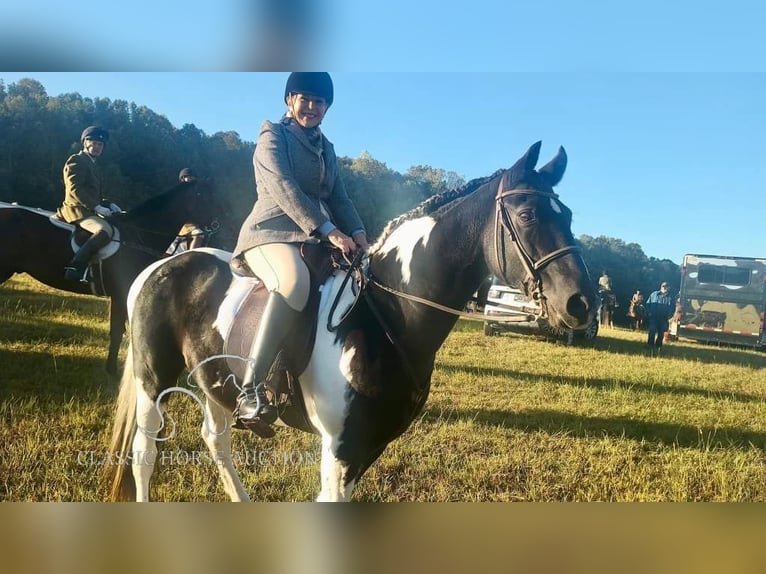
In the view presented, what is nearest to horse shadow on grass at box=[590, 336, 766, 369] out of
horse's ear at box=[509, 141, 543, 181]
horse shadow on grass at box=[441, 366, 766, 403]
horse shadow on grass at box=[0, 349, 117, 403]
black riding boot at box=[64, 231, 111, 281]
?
horse shadow on grass at box=[441, 366, 766, 403]

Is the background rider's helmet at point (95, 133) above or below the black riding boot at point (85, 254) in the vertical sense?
above

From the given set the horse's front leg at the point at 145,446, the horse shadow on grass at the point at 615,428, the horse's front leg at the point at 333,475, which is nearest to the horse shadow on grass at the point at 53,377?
the horse's front leg at the point at 145,446

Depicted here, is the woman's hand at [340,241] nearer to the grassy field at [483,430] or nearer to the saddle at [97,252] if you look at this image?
the grassy field at [483,430]

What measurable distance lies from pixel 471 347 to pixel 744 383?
5.61 feet

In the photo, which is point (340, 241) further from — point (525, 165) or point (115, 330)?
point (115, 330)

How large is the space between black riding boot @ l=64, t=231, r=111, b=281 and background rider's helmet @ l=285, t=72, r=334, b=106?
1427 mm

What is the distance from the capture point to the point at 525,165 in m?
2.13

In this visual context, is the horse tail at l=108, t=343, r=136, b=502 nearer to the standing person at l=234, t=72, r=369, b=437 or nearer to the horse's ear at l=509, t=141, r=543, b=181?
the standing person at l=234, t=72, r=369, b=437

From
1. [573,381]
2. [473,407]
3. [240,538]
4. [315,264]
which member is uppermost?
[315,264]

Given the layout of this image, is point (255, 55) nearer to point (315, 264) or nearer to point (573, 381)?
point (315, 264)

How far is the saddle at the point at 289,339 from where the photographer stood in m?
2.21

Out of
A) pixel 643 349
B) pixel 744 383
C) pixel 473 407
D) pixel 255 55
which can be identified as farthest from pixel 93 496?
pixel 744 383

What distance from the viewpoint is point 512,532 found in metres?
2.85

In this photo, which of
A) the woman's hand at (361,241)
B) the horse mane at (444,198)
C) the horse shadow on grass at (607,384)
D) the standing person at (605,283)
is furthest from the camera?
the horse shadow on grass at (607,384)
